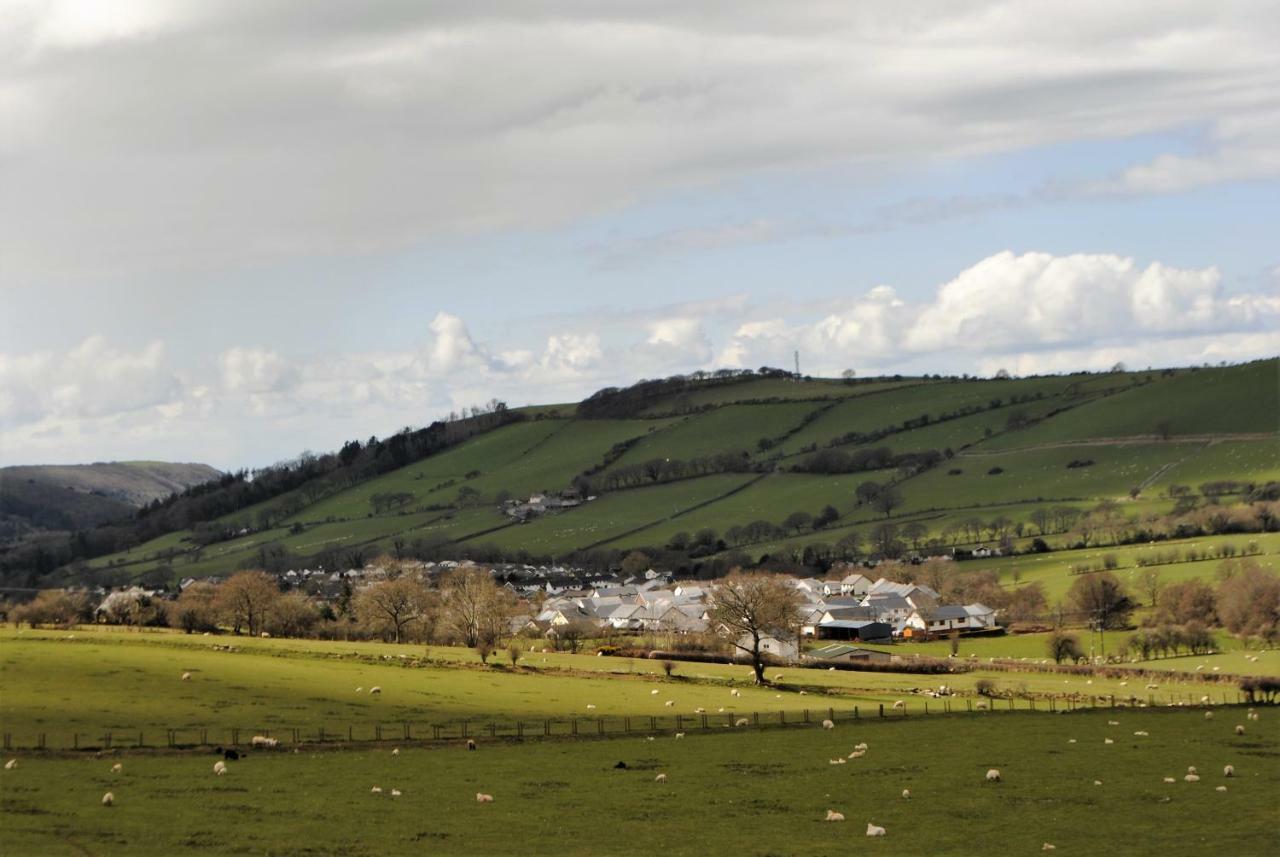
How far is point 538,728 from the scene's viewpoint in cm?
6838

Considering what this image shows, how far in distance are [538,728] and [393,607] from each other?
227ft

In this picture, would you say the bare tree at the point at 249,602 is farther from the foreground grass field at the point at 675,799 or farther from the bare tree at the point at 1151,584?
the bare tree at the point at 1151,584

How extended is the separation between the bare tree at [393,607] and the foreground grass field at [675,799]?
7283cm

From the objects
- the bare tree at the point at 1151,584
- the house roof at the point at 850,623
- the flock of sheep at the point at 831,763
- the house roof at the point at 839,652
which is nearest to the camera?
the flock of sheep at the point at 831,763

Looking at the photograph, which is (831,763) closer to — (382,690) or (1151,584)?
(382,690)

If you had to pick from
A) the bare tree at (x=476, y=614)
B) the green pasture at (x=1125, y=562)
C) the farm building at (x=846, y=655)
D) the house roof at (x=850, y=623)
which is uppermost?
the green pasture at (x=1125, y=562)

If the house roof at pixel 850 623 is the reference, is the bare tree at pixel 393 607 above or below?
above

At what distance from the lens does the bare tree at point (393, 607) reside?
13512 centimetres

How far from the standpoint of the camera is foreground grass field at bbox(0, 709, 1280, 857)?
137 ft

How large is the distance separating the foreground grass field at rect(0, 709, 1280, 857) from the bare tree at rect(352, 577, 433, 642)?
239 feet

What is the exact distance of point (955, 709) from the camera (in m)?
79.8

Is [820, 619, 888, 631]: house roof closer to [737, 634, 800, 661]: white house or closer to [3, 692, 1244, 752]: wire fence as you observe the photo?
[737, 634, 800, 661]: white house

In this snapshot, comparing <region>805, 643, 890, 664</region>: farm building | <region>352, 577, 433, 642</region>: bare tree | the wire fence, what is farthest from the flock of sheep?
<region>352, 577, 433, 642</region>: bare tree

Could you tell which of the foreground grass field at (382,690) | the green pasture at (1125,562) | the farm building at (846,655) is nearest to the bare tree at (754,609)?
the foreground grass field at (382,690)
